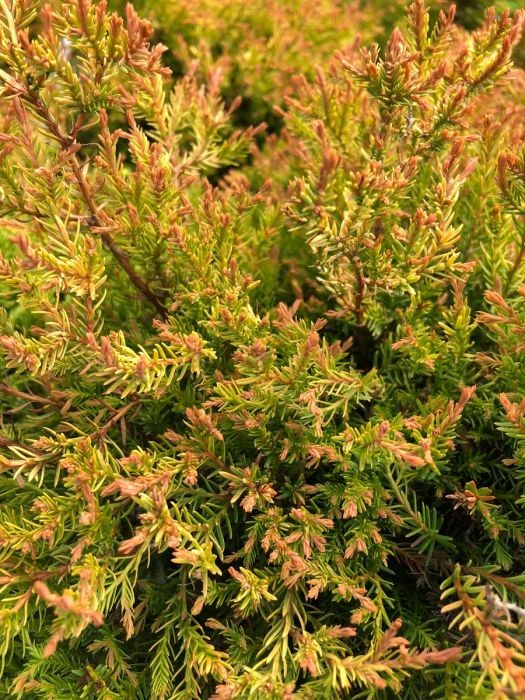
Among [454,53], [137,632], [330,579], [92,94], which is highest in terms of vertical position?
[454,53]

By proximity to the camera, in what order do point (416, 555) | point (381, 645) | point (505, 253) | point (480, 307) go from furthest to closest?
point (480, 307) < point (505, 253) < point (416, 555) < point (381, 645)

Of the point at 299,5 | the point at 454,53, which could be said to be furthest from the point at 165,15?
the point at 454,53

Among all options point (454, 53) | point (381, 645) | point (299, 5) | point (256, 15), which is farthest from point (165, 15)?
point (381, 645)

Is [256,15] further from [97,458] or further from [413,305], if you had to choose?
[97,458]

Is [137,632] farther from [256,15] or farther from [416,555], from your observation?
[256,15]

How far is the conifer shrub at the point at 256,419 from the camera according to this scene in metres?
1.20

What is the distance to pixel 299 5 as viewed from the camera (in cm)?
296

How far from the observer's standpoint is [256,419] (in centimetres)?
134

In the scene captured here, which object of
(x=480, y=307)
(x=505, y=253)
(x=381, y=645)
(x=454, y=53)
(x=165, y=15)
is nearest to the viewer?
(x=381, y=645)

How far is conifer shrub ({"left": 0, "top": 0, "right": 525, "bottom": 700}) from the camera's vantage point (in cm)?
120

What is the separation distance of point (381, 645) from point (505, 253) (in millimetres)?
989

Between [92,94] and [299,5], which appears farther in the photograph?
[299,5]

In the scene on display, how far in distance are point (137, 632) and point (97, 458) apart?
480 millimetres

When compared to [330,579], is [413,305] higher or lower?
higher
